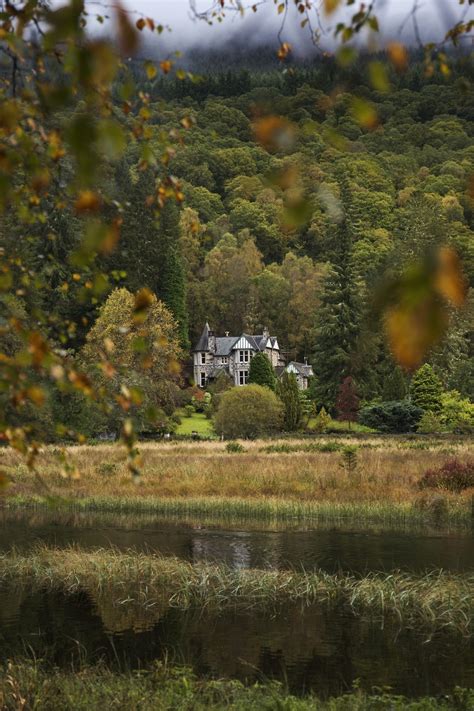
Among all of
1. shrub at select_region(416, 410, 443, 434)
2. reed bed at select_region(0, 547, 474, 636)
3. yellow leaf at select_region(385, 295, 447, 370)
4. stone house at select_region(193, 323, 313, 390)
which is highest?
stone house at select_region(193, 323, 313, 390)

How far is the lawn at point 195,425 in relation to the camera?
2073 inches

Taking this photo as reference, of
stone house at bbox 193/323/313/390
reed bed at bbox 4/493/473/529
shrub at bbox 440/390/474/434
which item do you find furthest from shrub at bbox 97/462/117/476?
stone house at bbox 193/323/313/390

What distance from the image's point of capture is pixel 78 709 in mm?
7840

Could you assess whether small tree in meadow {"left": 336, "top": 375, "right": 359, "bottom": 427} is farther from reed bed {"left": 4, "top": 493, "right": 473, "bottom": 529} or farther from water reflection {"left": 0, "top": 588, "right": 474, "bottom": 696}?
water reflection {"left": 0, "top": 588, "right": 474, "bottom": 696}

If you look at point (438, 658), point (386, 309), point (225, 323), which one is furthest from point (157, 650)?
point (225, 323)

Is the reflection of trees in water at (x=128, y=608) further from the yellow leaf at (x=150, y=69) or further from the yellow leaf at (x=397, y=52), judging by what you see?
the yellow leaf at (x=397, y=52)

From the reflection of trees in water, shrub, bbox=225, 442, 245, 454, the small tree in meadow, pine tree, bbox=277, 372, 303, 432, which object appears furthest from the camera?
the small tree in meadow

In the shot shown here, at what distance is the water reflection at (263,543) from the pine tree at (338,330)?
38.4 meters

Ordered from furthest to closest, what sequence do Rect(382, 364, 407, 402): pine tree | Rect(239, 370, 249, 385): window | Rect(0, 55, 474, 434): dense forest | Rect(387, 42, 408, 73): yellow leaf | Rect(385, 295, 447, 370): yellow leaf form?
Rect(239, 370, 249, 385): window
Rect(382, 364, 407, 402): pine tree
Rect(0, 55, 474, 434): dense forest
Rect(387, 42, 408, 73): yellow leaf
Rect(385, 295, 447, 370): yellow leaf

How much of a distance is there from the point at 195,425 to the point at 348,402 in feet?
34.2

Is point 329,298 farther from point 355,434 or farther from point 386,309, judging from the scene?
point 386,309

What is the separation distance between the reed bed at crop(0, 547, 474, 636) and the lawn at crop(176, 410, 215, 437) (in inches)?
1387

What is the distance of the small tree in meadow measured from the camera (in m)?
54.6

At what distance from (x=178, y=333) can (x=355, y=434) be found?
27790 mm
